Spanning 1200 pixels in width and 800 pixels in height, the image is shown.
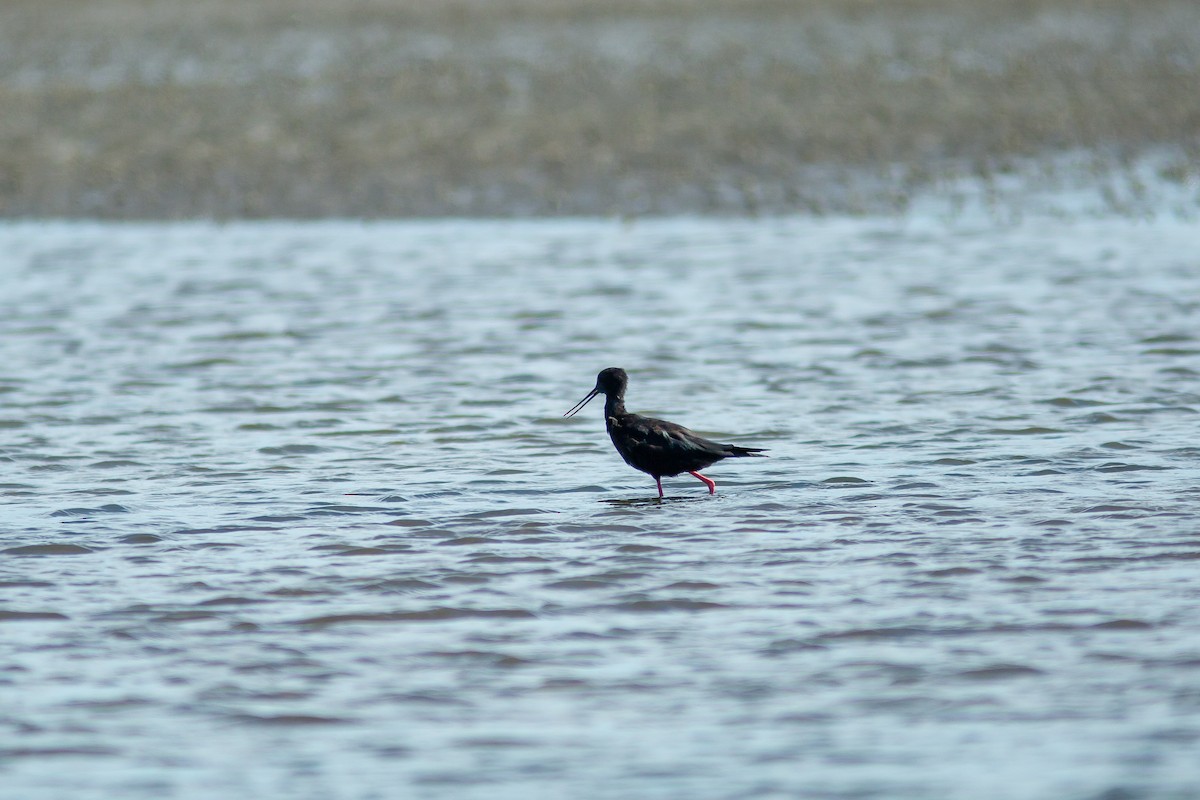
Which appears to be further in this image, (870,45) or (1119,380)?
(870,45)

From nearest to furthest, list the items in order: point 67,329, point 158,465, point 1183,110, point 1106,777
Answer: point 1106,777 < point 158,465 < point 67,329 < point 1183,110

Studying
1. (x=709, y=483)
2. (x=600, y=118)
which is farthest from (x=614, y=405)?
(x=600, y=118)

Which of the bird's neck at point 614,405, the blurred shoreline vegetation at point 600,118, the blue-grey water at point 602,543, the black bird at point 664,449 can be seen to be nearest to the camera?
the blue-grey water at point 602,543

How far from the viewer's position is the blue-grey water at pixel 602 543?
6.12 m

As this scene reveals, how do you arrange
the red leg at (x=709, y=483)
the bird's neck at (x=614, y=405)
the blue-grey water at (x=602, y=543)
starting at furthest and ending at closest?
the bird's neck at (x=614, y=405) → the red leg at (x=709, y=483) → the blue-grey water at (x=602, y=543)

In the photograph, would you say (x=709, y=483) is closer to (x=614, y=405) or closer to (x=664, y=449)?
(x=664, y=449)

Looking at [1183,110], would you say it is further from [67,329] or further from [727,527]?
[727,527]

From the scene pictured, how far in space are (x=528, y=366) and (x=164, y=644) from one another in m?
7.32

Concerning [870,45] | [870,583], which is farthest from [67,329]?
[870,45]

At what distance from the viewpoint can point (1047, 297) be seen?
16625 millimetres

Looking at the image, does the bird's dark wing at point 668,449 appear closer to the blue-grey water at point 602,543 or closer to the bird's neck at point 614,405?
the blue-grey water at point 602,543

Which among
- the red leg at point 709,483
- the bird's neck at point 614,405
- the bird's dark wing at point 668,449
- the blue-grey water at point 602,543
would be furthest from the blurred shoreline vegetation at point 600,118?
the bird's dark wing at point 668,449

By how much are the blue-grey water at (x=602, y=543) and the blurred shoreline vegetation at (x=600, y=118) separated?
442 cm

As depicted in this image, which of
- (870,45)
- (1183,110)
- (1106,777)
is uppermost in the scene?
(870,45)
